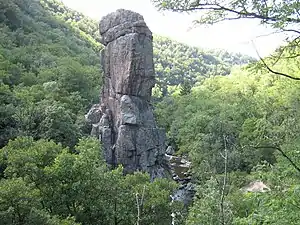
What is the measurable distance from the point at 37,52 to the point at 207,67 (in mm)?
146141

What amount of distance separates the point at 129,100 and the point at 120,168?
1111 cm

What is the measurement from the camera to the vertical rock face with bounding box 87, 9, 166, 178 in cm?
2861

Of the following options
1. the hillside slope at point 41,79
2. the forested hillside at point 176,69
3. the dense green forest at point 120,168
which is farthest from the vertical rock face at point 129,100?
the forested hillside at point 176,69

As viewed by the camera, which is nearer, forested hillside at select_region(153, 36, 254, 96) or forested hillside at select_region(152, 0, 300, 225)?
forested hillside at select_region(152, 0, 300, 225)

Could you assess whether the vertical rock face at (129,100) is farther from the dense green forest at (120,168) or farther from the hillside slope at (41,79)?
the hillside slope at (41,79)

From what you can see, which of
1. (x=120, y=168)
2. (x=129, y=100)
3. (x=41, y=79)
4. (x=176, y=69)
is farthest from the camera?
(x=176, y=69)

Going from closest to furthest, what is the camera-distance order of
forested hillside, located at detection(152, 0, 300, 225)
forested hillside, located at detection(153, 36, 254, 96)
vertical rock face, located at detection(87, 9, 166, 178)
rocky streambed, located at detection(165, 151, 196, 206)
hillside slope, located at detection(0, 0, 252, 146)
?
forested hillside, located at detection(152, 0, 300, 225)
hillside slope, located at detection(0, 0, 252, 146)
vertical rock face, located at detection(87, 9, 166, 178)
rocky streambed, located at detection(165, 151, 196, 206)
forested hillside, located at detection(153, 36, 254, 96)

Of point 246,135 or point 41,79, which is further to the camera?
point 41,79

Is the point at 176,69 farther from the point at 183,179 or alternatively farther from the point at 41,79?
the point at 183,179

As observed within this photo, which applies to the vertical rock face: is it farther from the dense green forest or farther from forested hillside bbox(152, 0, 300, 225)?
forested hillside bbox(152, 0, 300, 225)

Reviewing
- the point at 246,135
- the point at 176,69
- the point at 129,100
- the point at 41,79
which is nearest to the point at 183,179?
the point at 246,135

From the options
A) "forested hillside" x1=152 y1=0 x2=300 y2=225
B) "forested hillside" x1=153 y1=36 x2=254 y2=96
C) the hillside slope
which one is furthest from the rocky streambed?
"forested hillside" x1=153 y1=36 x2=254 y2=96

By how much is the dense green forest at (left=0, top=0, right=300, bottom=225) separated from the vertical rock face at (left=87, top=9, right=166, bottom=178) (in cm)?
316

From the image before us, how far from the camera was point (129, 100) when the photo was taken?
2912 cm
